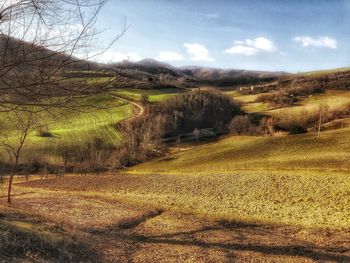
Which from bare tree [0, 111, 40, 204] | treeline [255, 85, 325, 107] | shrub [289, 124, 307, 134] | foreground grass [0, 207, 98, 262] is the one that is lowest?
shrub [289, 124, 307, 134]

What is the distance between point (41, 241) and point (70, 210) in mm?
15208

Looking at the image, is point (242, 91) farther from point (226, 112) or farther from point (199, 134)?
point (199, 134)

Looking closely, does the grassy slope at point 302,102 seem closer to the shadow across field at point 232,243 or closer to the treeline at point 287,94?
the treeline at point 287,94

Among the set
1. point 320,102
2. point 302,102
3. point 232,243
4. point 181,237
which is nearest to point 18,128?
point 181,237

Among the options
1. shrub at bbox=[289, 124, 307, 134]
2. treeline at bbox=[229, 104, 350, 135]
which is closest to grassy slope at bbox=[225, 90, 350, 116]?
treeline at bbox=[229, 104, 350, 135]

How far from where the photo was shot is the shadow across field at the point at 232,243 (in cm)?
1877

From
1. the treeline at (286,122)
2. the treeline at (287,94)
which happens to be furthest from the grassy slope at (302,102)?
the treeline at (286,122)

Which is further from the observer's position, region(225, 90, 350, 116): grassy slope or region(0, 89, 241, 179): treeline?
region(225, 90, 350, 116): grassy slope

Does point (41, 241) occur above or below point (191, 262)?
above

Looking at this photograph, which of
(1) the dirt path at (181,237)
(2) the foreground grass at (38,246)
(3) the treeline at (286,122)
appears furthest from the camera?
(3) the treeline at (286,122)

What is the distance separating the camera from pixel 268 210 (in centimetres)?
3275

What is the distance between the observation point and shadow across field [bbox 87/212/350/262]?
18.8 metres

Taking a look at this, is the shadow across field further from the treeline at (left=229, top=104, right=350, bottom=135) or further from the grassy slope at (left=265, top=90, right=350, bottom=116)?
the grassy slope at (left=265, top=90, right=350, bottom=116)

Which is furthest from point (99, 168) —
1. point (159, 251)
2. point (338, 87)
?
point (338, 87)
